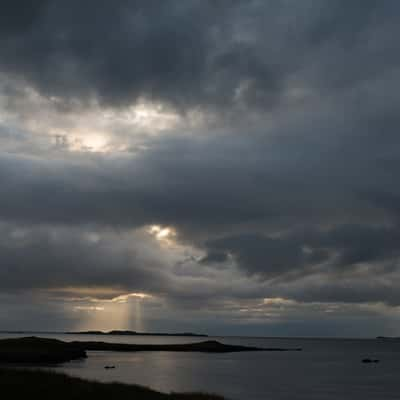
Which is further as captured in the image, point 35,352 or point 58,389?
point 35,352

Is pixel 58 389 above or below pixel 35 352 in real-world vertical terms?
below

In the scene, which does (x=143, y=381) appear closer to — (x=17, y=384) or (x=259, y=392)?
(x=259, y=392)

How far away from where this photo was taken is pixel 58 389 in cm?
4325

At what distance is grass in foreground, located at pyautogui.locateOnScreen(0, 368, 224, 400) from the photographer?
4135cm

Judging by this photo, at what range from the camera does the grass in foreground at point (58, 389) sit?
41347 millimetres

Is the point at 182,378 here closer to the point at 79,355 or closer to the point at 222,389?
the point at 222,389

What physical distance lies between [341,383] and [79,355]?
7781 cm

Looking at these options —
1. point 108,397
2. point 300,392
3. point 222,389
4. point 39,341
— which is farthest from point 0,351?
point 108,397

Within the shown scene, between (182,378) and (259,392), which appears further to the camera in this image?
(182,378)

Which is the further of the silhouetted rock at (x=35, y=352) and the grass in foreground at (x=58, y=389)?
the silhouetted rock at (x=35, y=352)

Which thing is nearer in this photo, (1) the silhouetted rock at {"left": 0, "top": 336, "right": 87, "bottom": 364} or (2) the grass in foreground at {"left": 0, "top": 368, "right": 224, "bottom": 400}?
(2) the grass in foreground at {"left": 0, "top": 368, "right": 224, "bottom": 400}

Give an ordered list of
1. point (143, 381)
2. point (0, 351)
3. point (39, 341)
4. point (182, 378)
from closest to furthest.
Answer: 1. point (143, 381)
2. point (182, 378)
3. point (0, 351)
4. point (39, 341)

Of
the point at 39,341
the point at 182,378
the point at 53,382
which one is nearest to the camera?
the point at 53,382

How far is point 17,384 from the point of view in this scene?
4384 centimetres
